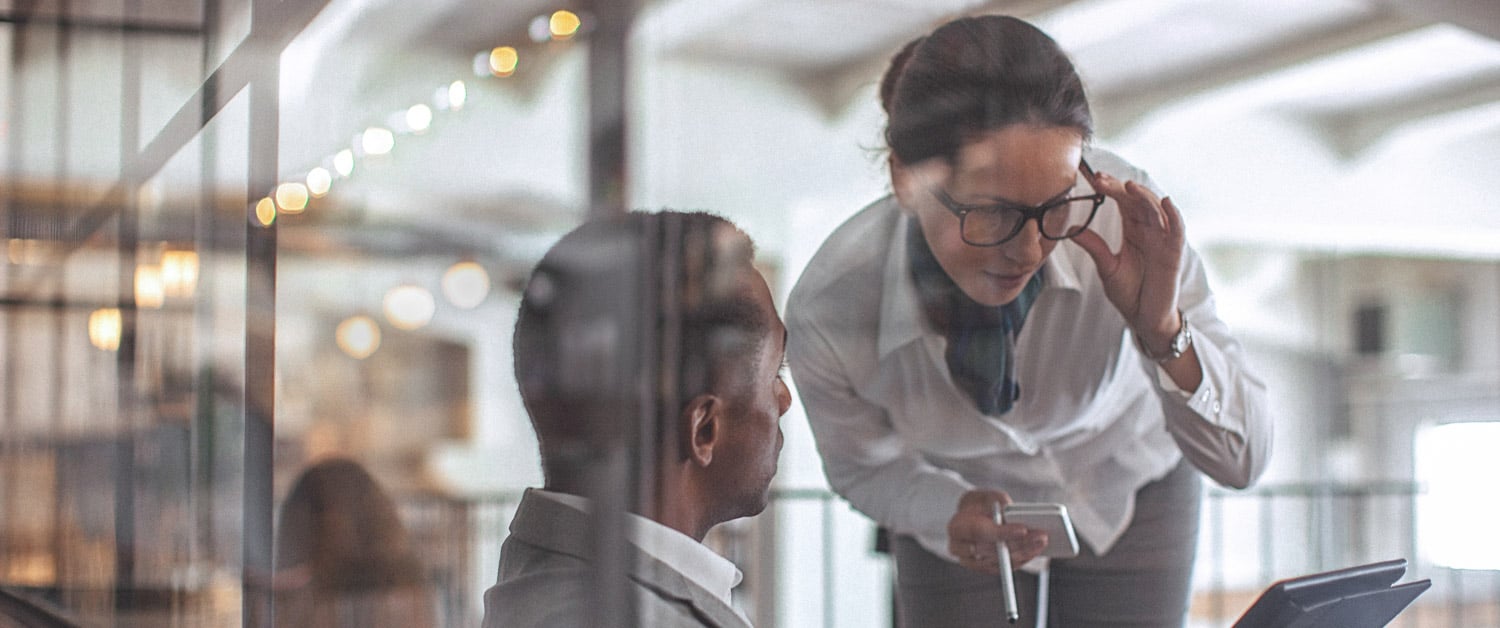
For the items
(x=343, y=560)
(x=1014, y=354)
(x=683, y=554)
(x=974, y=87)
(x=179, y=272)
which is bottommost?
(x=343, y=560)

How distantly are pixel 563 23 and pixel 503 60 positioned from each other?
0.40 m

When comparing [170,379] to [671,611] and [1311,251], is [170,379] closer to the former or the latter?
[671,611]

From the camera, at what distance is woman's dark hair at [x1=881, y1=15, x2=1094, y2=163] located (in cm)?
101

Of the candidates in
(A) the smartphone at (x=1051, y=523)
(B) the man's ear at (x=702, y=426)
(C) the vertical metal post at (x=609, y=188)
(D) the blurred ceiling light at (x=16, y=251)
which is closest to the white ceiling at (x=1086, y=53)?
(B) the man's ear at (x=702, y=426)

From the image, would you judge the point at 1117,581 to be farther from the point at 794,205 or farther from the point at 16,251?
the point at 16,251

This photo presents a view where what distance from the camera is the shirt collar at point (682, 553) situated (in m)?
0.74

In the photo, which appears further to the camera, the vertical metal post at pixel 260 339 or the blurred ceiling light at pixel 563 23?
the vertical metal post at pixel 260 339

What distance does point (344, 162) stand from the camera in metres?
1.47

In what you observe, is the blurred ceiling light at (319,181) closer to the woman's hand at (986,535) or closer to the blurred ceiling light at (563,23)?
the blurred ceiling light at (563,23)

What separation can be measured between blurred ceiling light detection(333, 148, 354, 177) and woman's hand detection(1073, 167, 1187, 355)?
0.87 meters

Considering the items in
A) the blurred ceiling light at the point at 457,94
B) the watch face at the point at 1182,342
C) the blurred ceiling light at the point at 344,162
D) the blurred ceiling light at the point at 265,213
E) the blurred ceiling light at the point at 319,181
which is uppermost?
the blurred ceiling light at the point at 457,94

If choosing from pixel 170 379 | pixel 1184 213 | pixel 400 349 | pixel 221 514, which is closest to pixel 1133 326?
pixel 1184 213

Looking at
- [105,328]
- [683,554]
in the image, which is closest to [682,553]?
[683,554]

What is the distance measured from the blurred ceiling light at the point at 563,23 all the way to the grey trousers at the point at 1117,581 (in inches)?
26.0
